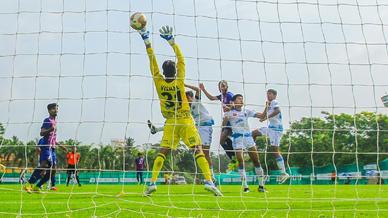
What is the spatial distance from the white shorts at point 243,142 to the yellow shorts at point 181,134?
2394 millimetres

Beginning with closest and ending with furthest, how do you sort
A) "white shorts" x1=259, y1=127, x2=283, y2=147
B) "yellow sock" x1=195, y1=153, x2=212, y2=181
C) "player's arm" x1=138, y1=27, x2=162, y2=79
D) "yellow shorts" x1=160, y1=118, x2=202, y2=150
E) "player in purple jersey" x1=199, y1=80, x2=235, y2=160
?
"player's arm" x1=138, y1=27, x2=162, y2=79 < "yellow shorts" x1=160, y1=118, x2=202, y2=150 < "yellow sock" x1=195, y1=153, x2=212, y2=181 < "player in purple jersey" x1=199, y1=80, x2=235, y2=160 < "white shorts" x1=259, y1=127, x2=283, y2=147

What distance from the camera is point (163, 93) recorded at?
29.2 ft

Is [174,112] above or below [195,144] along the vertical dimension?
above

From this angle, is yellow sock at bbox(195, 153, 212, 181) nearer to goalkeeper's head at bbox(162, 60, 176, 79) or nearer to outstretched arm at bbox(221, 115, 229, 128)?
goalkeeper's head at bbox(162, 60, 176, 79)

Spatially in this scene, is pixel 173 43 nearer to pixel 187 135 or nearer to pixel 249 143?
pixel 187 135

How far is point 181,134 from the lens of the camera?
9.04 metres

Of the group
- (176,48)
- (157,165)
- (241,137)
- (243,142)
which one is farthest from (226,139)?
(176,48)

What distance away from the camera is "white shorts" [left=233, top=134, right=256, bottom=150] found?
11.3 meters

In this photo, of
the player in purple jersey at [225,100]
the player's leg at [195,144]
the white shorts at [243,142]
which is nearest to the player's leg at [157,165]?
the player's leg at [195,144]

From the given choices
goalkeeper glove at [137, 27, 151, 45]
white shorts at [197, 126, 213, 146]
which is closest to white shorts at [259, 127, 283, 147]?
white shorts at [197, 126, 213, 146]

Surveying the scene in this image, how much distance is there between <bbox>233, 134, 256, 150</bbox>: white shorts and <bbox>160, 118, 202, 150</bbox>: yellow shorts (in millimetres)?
2394

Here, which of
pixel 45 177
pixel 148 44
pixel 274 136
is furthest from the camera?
pixel 45 177

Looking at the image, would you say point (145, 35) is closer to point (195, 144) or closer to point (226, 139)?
point (195, 144)

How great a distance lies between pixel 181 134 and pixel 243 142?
8.72 ft
